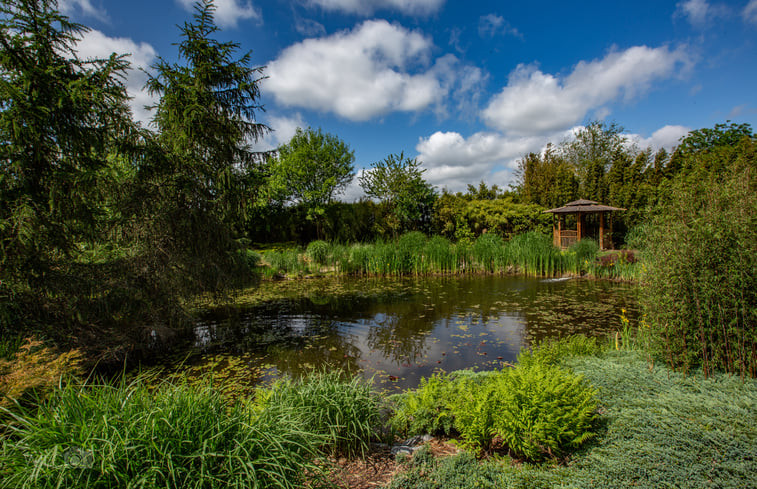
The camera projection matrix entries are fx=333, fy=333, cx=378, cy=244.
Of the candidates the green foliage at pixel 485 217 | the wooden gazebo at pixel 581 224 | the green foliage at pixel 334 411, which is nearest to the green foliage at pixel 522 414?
the green foliage at pixel 334 411

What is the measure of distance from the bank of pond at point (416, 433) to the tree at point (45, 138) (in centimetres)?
239

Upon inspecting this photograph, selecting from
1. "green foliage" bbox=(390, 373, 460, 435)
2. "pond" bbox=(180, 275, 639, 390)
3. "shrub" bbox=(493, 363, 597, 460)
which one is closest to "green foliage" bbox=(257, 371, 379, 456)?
"green foliage" bbox=(390, 373, 460, 435)

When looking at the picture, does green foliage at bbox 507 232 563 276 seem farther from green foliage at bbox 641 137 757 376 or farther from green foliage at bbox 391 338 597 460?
green foliage at bbox 391 338 597 460

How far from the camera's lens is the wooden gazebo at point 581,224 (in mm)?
15977

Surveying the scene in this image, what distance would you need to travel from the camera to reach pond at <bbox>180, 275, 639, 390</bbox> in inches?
199

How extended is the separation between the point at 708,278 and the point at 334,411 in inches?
137

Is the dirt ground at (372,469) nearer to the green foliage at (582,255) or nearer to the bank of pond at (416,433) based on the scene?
the bank of pond at (416,433)

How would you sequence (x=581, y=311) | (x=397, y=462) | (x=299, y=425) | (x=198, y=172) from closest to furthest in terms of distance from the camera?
1. (x=299, y=425)
2. (x=397, y=462)
3. (x=198, y=172)
4. (x=581, y=311)

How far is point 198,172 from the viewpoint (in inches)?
233

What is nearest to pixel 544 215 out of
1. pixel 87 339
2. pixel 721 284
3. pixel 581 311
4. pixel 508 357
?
pixel 581 311

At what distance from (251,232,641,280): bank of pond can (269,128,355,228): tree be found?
675 centimetres

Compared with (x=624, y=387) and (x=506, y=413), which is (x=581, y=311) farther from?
(x=506, y=413)

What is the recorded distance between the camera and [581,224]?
59.5 feet

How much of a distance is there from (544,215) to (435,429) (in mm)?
18730
